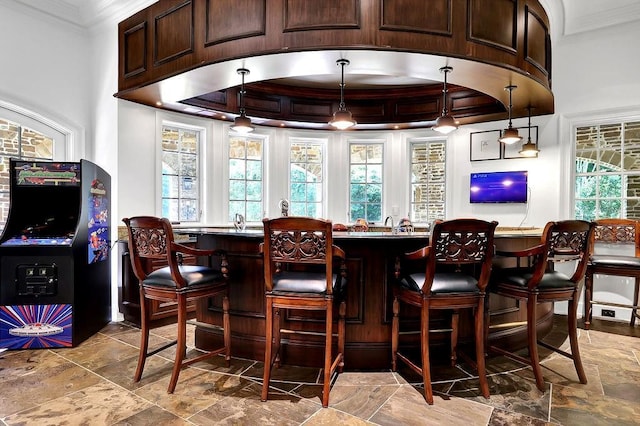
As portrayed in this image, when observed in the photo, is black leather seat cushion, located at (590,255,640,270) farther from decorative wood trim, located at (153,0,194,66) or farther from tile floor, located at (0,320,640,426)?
decorative wood trim, located at (153,0,194,66)

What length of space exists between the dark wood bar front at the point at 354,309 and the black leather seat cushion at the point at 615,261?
154 centimetres

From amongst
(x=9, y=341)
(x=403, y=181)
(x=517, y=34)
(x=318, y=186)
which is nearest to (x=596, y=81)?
(x=517, y=34)

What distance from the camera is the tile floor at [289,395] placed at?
2.16 metres

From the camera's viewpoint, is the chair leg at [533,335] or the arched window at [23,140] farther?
the arched window at [23,140]

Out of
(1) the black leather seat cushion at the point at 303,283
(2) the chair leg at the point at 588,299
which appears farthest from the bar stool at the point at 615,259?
(1) the black leather seat cushion at the point at 303,283

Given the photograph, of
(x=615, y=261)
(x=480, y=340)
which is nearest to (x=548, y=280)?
(x=480, y=340)

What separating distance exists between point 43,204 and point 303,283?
9.37 ft

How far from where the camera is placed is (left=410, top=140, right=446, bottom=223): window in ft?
18.6

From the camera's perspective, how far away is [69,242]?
333 cm

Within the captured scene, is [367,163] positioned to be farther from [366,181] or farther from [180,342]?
[180,342]

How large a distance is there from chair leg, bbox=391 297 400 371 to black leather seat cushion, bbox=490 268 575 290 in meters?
0.79

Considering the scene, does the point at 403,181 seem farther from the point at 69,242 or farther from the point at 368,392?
the point at 69,242

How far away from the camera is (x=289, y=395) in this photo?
95.3 inches

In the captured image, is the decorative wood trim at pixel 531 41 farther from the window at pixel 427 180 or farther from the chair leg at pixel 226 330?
the chair leg at pixel 226 330
